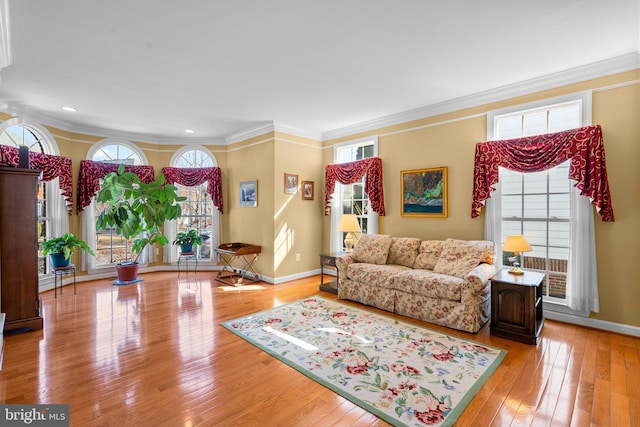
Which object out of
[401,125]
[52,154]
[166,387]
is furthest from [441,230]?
[52,154]

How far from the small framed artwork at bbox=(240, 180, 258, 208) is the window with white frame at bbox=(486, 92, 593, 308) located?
12.6 ft

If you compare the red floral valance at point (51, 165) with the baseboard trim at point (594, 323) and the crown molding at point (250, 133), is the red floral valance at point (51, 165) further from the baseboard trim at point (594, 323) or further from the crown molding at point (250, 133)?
the baseboard trim at point (594, 323)

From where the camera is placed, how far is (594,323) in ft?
Answer: 10.6

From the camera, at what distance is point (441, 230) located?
14.2 feet

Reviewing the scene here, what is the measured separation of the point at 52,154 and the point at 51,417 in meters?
4.63

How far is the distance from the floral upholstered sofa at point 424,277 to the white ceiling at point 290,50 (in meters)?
2.06

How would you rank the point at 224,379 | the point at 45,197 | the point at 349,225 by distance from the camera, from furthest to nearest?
the point at 45,197
the point at 349,225
the point at 224,379

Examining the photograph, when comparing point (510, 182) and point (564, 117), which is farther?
point (510, 182)

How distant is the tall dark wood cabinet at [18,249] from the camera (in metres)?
3.17

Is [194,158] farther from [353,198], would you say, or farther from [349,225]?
[349,225]

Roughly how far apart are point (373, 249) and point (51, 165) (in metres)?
5.30

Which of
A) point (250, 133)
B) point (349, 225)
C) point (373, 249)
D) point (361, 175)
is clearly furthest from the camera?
point (250, 133)

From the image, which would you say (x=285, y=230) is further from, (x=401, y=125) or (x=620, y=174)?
(x=620, y=174)

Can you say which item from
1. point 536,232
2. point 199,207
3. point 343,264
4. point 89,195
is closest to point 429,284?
point 343,264
